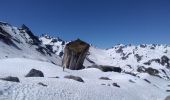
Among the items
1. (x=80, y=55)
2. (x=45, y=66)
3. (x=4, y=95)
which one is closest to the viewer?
(x=4, y=95)

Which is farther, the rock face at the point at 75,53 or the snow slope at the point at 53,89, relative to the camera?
the rock face at the point at 75,53

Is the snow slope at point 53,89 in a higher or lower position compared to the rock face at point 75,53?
lower

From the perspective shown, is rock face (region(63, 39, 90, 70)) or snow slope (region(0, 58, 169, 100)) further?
rock face (region(63, 39, 90, 70))

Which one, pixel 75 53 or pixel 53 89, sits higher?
pixel 75 53

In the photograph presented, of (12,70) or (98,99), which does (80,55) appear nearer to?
(12,70)

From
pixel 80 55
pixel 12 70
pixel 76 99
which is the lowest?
pixel 76 99

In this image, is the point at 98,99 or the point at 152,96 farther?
the point at 152,96

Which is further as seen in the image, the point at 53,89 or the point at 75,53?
the point at 75,53

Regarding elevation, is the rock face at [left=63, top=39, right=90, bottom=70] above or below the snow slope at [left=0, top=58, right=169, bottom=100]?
above

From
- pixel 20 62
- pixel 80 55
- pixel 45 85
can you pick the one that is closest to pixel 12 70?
pixel 20 62

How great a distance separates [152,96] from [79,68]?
16926 mm

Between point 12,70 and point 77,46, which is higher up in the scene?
point 77,46

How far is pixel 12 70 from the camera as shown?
3769cm

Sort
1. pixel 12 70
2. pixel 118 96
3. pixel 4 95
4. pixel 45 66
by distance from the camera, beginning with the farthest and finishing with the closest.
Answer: pixel 45 66, pixel 12 70, pixel 118 96, pixel 4 95
